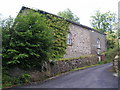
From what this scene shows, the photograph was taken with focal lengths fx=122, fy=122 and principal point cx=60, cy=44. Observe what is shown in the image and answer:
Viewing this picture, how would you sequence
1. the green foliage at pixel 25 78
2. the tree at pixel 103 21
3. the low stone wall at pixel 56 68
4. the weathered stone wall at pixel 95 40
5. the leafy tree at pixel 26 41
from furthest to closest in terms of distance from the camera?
the tree at pixel 103 21 → the weathered stone wall at pixel 95 40 → the low stone wall at pixel 56 68 → the leafy tree at pixel 26 41 → the green foliage at pixel 25 78

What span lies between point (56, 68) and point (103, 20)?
106 ft

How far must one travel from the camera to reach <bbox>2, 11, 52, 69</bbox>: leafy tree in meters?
7.49

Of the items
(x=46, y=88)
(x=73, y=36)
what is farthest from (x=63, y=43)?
(x=46, y=88)

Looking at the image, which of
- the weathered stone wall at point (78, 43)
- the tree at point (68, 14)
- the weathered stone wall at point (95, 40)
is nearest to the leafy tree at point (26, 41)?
the weathered stone wall at point (78, 43)

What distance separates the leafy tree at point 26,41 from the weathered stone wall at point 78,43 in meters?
5.91

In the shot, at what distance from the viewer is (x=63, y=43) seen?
13297 millimetres

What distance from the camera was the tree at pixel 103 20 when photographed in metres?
36.5

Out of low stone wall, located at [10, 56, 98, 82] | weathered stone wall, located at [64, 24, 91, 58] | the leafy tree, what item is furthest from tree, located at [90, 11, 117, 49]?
the leafy tree

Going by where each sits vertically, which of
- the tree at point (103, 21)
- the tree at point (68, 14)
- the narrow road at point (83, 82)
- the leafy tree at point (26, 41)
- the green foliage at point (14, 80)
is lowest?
the narrow road at point (83, 82)

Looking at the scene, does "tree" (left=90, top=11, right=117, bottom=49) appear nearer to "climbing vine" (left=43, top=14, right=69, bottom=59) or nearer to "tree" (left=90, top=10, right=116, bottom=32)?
"tree" (left=90, top=10, right=116, bottom=32)

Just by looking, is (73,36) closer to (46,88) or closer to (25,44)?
(25,44)

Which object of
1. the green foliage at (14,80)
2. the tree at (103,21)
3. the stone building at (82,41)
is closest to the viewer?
the green foliage at (14,80)

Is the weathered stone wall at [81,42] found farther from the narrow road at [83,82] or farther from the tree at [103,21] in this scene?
the tree at [103,21]

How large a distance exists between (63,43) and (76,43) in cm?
315
